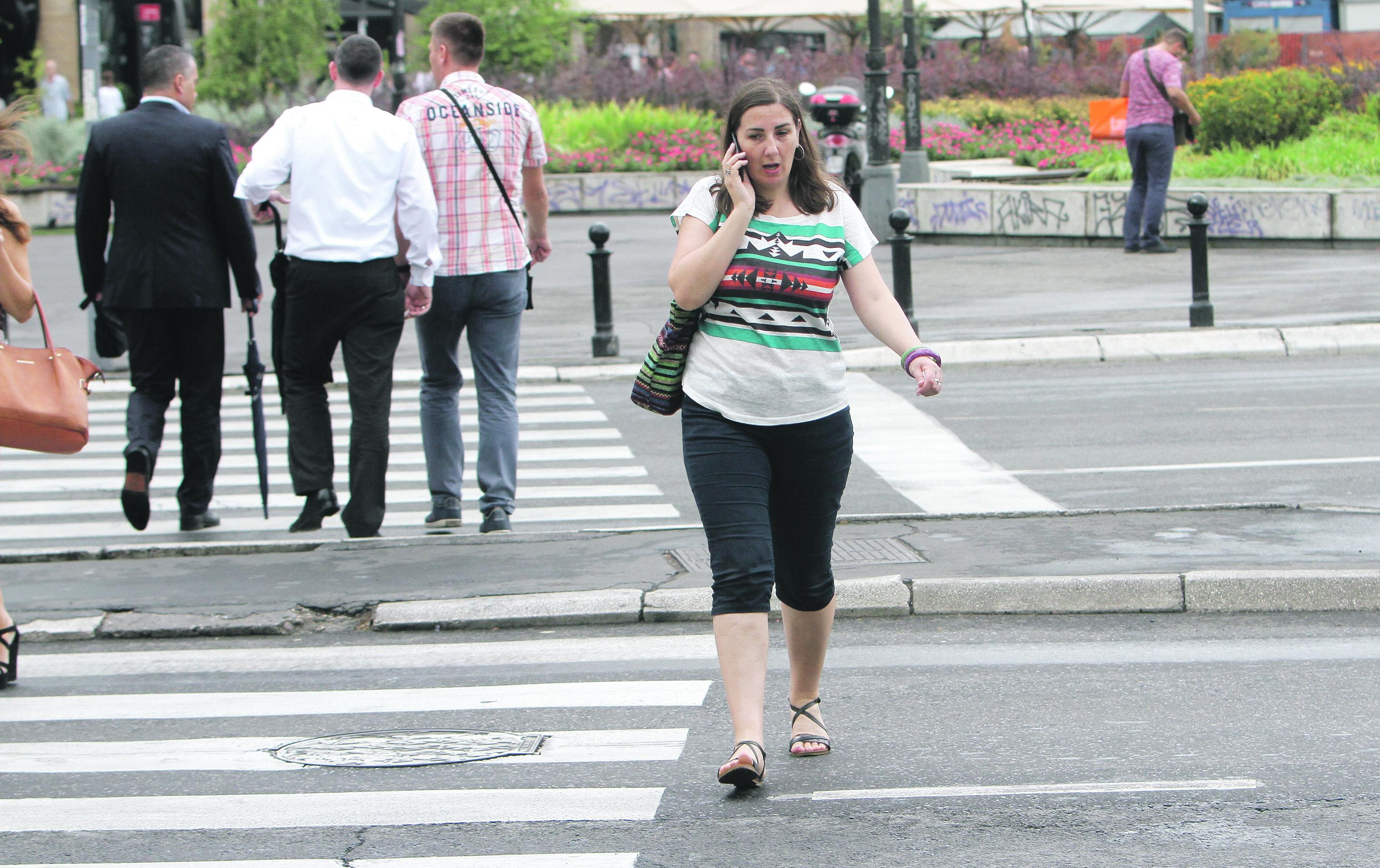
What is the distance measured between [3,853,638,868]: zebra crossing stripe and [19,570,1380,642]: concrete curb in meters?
2.35

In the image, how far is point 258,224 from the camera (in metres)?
25.0

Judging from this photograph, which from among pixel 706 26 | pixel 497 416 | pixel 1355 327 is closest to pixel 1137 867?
pixel 497 416

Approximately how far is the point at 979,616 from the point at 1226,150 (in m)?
15.3

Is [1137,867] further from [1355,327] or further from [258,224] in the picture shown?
[258,224]

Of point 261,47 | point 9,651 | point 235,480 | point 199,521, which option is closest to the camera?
point 9,651

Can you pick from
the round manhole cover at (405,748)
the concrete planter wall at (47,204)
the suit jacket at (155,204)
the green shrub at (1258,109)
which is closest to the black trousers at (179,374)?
the suit jacket at (155,204)

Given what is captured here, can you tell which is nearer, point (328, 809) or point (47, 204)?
point (328, 809)

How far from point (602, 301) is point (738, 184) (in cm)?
887

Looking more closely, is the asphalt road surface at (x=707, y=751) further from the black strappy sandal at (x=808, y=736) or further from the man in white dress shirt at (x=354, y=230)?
the man in white dress shirt at (x=354, y=230)

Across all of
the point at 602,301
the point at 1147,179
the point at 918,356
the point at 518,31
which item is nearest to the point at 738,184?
the point at 918,356

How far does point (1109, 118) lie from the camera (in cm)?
2155

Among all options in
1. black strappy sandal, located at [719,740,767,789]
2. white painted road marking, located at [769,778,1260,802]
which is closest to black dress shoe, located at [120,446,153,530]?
black strappy sandal, located at [719,740,767,789]

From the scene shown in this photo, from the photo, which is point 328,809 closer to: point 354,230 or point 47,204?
point 354,230

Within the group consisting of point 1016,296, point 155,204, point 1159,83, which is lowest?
point 1016,296
